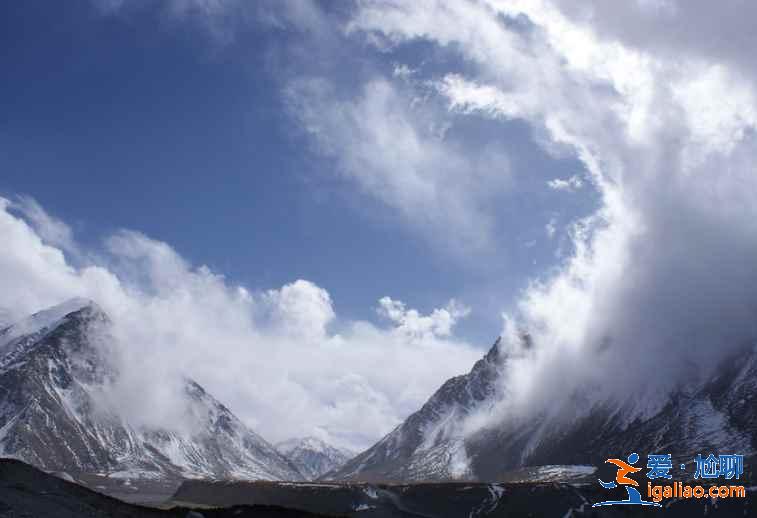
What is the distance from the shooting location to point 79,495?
79.6 meters

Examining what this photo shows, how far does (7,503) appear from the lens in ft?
230

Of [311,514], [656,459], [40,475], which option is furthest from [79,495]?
[656,459]

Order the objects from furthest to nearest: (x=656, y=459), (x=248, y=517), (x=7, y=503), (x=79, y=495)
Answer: (x=656, y=459) < (x=248, y=517) < (x=79, y=495) < (x=7, y=503)

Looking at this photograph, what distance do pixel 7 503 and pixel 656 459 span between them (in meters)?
139

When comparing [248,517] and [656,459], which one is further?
[656,459]

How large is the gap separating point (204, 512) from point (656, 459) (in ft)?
370

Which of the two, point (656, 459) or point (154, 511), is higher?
point (656, 459)

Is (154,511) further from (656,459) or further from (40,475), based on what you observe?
(656,459)

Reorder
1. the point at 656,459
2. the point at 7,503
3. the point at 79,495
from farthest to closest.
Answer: the point at 656,459
the point at 79,495
the point at 7,503

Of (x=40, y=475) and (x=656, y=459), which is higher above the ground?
(x=656, y=459)

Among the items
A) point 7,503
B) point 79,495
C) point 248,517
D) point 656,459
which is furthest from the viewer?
point 656,459

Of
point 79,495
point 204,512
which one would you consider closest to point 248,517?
point 204,512

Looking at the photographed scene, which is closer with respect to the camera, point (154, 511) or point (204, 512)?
point (154, 511)

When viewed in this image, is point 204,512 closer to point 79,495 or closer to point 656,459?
point 79,495
